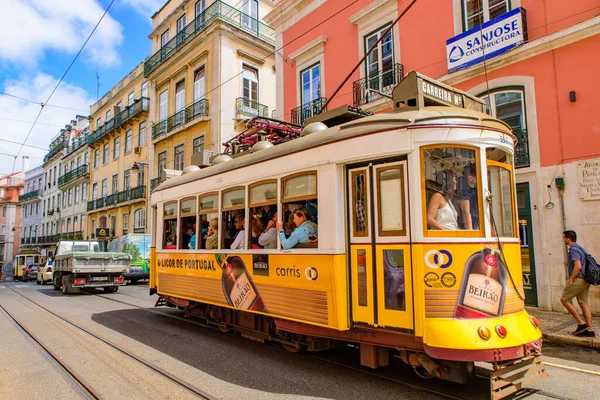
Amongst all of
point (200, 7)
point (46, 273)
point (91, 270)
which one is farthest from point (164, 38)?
point (91, 270)

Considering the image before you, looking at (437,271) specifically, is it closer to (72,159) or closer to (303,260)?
(303,260)

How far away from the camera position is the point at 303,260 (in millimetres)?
5457

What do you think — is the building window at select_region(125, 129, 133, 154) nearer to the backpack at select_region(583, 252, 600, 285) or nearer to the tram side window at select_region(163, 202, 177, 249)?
the tram side window at select_region(163, 202, 177, 249)

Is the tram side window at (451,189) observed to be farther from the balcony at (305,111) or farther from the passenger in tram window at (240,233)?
the balcony at (305,111)

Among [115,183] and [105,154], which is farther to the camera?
[105,154]

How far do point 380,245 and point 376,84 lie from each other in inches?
385

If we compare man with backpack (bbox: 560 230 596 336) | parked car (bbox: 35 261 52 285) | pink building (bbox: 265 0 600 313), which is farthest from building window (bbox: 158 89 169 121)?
man with backpack (bbox: 560 230 596 336)

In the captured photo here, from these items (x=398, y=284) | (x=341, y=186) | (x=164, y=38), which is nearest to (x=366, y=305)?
(x=398, y=284)

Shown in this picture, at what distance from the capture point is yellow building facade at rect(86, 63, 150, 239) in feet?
96.7

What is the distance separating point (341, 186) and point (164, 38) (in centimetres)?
2654

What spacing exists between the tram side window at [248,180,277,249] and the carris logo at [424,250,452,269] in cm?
231

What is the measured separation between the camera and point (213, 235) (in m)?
7.32

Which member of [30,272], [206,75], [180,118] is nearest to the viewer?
[206,75]

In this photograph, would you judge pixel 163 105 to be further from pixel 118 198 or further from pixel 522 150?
pixel 522 150
